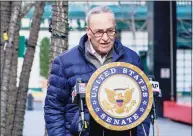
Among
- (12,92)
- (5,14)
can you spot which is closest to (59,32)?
(12,92)

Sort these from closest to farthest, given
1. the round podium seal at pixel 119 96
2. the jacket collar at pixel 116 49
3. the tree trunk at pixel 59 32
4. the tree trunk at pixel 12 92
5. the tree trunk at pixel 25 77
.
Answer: the round podium seal at pixel 119 96
the jacket collar at pixel 116 49
the tree trunk at pixel 59 32
the tree trunk at pixel 12 92
the tree trunk at pixel 25 77

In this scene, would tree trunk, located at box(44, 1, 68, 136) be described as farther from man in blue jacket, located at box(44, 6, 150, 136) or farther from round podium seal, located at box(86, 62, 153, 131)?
round podium seal, located at box(86, 62, 153, 131)

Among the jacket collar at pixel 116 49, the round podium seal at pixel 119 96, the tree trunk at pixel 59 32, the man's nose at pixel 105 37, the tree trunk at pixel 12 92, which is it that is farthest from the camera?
the tree trunk at pixel 12 92

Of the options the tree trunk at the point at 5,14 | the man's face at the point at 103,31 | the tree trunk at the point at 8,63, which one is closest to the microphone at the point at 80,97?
the man's face at the point at 103,31

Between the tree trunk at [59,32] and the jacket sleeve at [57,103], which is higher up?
the tree trunk at [59,32]

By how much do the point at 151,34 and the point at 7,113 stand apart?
15.3m

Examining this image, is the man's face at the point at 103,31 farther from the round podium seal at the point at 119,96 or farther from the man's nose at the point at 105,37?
the round podium seal at the point at 119,96

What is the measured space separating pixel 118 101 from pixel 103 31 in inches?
16.5

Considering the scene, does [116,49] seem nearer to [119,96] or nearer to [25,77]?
[119,96]

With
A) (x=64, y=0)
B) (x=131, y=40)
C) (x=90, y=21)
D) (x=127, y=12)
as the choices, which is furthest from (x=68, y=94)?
(x=131, y=40)

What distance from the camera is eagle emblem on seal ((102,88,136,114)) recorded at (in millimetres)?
4004

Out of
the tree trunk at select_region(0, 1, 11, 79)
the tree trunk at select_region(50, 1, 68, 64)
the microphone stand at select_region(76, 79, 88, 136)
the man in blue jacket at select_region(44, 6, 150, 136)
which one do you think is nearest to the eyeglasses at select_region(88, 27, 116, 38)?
the man in blue jacket at select_region(44, 6, 150, 136)

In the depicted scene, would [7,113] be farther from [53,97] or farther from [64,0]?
[53,97]

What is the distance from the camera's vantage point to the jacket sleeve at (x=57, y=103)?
431 cm
